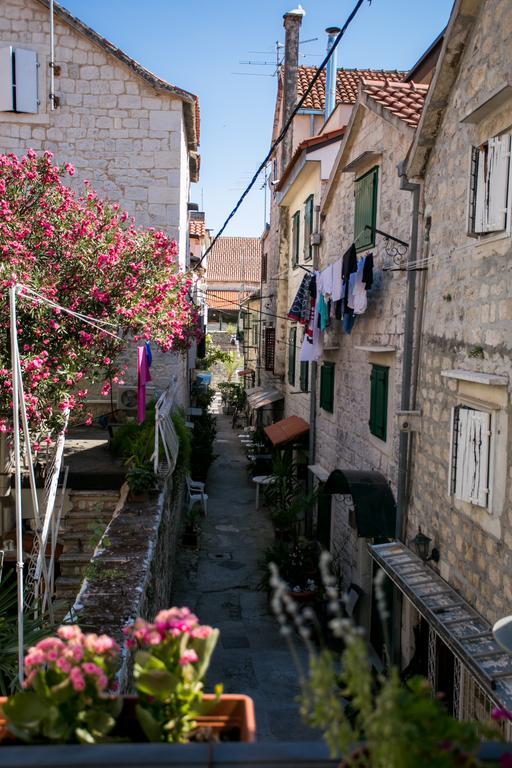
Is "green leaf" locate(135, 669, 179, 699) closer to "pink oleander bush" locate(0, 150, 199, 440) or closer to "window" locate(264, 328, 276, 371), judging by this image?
"pink oleander bush" locate(0, 150, 199, 440)

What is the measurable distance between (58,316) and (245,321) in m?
27.6

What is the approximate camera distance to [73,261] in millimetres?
9203

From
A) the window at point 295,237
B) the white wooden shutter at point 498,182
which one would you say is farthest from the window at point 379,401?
the window at point 295,237

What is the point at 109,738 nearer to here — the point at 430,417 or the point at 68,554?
the point at 430,417

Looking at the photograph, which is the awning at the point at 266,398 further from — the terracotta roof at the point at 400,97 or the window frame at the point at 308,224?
the terracotta roof at the point at 400,97

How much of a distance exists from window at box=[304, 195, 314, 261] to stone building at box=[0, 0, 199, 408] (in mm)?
4008

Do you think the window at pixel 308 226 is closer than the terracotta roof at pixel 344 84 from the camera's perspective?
Yes

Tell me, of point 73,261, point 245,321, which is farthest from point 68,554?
point 245,321

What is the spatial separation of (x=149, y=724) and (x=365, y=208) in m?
9.73

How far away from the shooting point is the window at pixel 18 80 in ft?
42.4

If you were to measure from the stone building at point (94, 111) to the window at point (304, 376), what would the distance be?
16.3ft

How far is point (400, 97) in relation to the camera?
10.3 metres

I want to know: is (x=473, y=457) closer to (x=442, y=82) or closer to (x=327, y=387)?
(x=442, y=82)

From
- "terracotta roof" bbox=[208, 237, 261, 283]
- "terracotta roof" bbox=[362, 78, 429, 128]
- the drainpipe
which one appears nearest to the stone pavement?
the drainpipe
